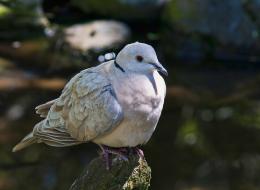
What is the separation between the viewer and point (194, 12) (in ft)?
36.2

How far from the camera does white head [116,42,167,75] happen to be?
3.39 m

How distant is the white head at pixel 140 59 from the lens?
3.39 metres

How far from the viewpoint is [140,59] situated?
11.2 feet

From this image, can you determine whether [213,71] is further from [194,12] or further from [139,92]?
[139,92]

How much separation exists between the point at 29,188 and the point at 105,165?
3.59 metres

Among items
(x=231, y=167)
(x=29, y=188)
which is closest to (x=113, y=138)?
(x=29, y=188)

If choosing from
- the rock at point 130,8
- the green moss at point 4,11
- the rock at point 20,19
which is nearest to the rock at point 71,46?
the rock at point 20,19

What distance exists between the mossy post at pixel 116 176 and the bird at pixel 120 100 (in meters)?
0.12

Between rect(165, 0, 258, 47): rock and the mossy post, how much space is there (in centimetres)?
770

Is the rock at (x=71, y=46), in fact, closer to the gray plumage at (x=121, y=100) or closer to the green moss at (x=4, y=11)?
the green moss at (x=4, y=11)

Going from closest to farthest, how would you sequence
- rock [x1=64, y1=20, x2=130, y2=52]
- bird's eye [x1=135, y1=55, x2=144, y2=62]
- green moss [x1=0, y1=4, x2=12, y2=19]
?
bird's eye [x1=135, y1=55, x2=144, y2=62] < rock [x1=64, y1=20, x2=130, y2=52] < green moss [x1=0, y1=4, x2=12, y2=19]

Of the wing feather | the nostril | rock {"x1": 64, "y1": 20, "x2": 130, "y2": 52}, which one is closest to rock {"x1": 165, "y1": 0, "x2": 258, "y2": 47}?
rock {"x1": 64, "y1": 20, "x2": 130, "y2": 52}

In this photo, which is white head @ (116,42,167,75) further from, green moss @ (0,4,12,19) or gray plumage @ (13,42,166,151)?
green moss @ (0,4,12,19)

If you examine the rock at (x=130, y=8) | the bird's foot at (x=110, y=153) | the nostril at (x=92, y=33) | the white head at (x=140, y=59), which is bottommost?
the rock at (x=130, y=8)
